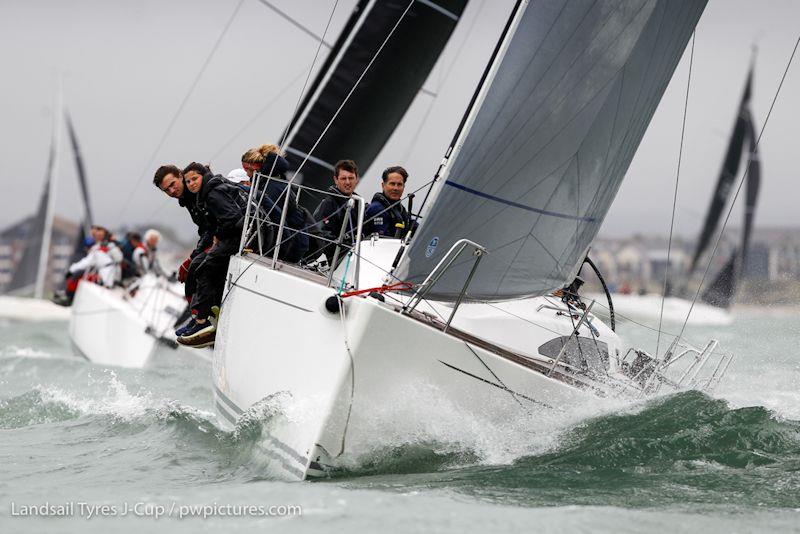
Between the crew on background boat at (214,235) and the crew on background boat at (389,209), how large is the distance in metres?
0.78

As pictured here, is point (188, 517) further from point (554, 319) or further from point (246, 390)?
point (554, 319)

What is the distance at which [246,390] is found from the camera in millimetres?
4996

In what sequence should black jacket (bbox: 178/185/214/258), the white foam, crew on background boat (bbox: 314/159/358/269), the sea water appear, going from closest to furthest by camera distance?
the sea water → black jacket (bbox: 178/185/214/258) → crew on background boat (bbox: 314/159/358/269) → the white foam

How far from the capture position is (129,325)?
1080 centimetres

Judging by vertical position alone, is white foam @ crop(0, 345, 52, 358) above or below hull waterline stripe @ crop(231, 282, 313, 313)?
below

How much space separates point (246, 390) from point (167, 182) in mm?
1269

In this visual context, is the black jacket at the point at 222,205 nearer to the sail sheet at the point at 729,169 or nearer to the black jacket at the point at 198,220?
the black jacket at the point at 198,220

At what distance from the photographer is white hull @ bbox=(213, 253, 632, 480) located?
13.6 ft

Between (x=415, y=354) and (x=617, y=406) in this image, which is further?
(x=617, y=406)

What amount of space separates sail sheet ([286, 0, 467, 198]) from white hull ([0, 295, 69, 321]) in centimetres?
1818

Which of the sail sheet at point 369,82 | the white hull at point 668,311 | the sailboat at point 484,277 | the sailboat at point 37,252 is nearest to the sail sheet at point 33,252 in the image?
the sailboat at point 37,252

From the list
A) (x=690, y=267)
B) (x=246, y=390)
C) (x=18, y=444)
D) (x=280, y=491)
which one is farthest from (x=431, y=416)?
(x=690, y=267)

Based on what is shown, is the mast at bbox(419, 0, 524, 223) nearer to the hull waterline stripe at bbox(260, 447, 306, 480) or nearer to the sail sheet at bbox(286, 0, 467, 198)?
the hull waterline stripe at bbox(260, 447, 306, 480)

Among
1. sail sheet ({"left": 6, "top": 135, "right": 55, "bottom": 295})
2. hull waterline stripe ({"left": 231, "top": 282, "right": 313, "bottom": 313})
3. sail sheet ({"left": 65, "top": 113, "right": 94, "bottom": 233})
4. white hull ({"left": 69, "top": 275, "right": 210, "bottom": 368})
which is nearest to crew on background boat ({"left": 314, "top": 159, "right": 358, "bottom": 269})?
hull waterline stripe ({"left": 231, "top": 282, "right": 313, "bottom": 313})
